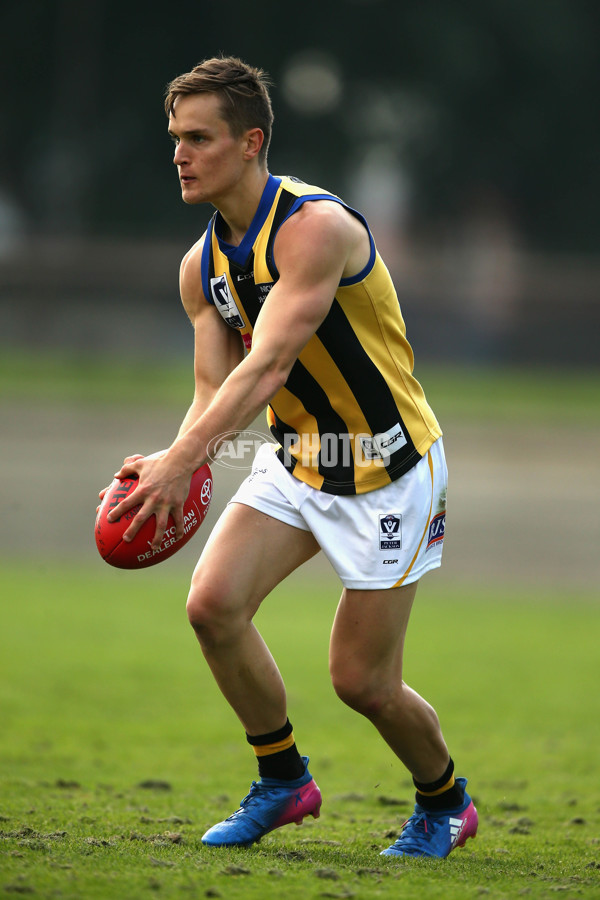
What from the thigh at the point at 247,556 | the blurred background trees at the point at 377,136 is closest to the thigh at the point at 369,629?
the thigh at the point at 247,556

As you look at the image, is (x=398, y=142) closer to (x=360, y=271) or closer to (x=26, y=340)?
(x=26, y=340)

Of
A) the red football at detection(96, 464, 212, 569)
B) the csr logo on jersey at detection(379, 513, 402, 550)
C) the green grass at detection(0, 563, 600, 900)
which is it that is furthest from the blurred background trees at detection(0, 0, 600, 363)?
the red football at detection(96, 464, 212, 569)

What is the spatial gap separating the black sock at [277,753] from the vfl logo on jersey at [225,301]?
1.39m

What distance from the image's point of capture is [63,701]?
6992 mm

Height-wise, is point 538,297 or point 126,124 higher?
point 126,124

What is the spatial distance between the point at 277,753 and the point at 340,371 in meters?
1.32

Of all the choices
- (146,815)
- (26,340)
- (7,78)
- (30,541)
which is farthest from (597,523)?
(7,78)

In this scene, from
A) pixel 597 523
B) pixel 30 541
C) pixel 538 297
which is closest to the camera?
pixel 30 541

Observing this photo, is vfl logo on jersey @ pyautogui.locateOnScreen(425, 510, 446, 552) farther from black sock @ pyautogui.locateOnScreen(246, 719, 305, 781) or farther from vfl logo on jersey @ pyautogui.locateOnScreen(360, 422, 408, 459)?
black sock @ pyautogui.locateOnScreen(246, 719, 305, 781)

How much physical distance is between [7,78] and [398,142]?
10897 millimetres

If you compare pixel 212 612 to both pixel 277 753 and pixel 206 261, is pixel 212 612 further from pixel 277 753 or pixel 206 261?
pixel 206 261

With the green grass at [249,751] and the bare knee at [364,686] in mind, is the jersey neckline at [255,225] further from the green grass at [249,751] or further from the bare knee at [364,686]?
the green grass at [249,751]

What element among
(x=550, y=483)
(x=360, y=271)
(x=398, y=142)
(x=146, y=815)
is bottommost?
(x=550, y=483)

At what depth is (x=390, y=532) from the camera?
3846 mm
